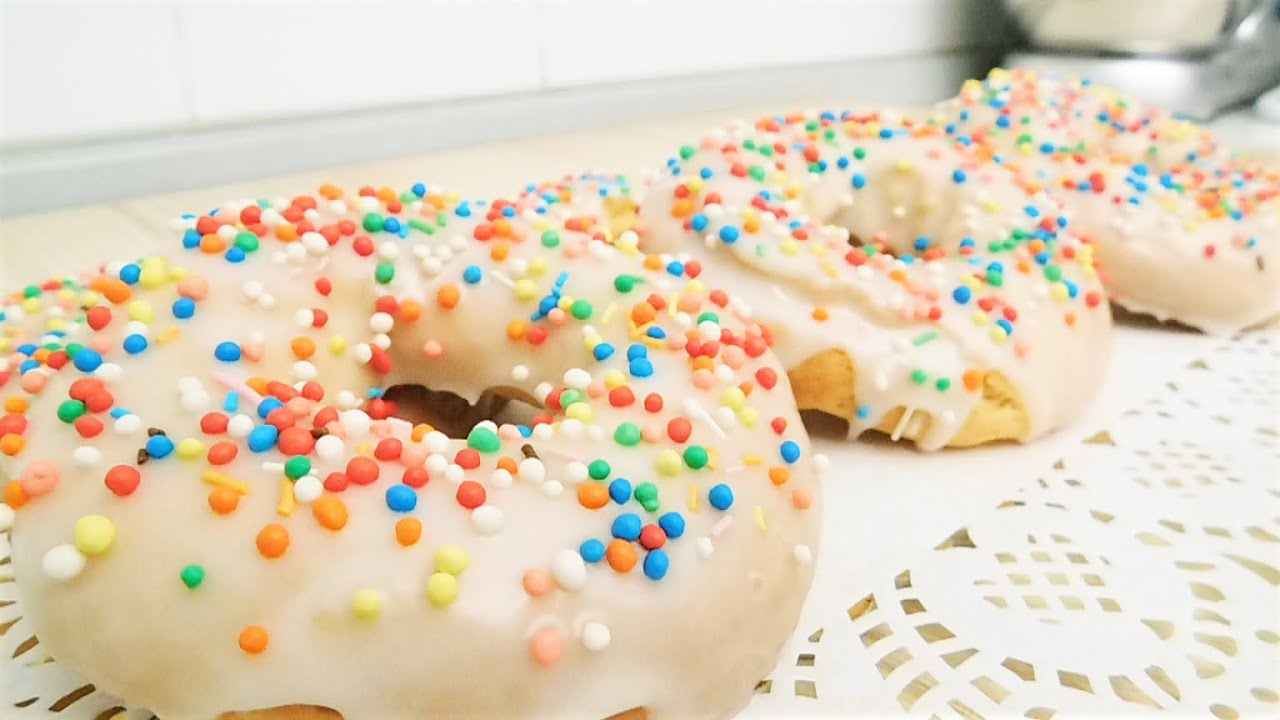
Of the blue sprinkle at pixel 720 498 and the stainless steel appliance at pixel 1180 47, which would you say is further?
the stainless steel appliance at pixel 1180 47

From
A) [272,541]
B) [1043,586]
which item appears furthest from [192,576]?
[1043,586]

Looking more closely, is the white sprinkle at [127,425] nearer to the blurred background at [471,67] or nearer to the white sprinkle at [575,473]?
the white sprinkle at [575,473]

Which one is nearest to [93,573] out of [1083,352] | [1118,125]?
[1083,352]

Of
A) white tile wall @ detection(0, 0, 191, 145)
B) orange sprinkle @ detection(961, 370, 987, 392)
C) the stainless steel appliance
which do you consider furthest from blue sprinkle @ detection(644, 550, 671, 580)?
the stainless steel appliance

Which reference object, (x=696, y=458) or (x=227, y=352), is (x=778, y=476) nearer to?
(x=696, y=458)

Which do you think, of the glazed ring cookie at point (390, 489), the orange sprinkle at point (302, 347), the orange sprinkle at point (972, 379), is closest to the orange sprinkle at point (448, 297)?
the glazed ring cookie at point (390, 489)


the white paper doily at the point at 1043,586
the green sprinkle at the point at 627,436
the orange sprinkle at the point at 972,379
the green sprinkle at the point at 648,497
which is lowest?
the white paper doily at the point at 1043,586
